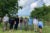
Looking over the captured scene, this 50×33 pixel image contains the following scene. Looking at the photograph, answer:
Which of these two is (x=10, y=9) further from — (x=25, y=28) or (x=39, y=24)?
(x=39, y=24)

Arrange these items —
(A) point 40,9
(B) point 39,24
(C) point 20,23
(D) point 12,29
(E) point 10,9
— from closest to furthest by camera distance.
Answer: (B) point 39,24, (D) point 12,29, (C) point 20,23, (E) point 10,9, (A) point 40,9

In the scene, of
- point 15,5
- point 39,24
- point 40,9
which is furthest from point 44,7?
point 39,24

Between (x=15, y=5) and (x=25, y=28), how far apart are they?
21.5m

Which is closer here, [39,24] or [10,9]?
[39,24]

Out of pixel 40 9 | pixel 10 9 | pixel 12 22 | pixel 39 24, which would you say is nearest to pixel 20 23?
pixel 12 22

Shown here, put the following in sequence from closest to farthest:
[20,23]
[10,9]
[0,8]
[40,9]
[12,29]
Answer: [12,29] → [20,23] → [0,8] → [10,9] → [40,9]

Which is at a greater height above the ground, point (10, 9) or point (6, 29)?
point (10, 9)

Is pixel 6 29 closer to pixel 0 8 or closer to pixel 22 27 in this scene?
pixel 22 27

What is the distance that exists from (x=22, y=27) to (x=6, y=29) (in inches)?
66.8

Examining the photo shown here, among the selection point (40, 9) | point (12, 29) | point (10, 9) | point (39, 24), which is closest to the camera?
point (39, 24)

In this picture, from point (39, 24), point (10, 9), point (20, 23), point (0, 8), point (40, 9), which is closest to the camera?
point (39, 24)

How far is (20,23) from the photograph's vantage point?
64.4 feet

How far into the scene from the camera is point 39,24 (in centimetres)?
1509

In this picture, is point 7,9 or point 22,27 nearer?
point 22,27
